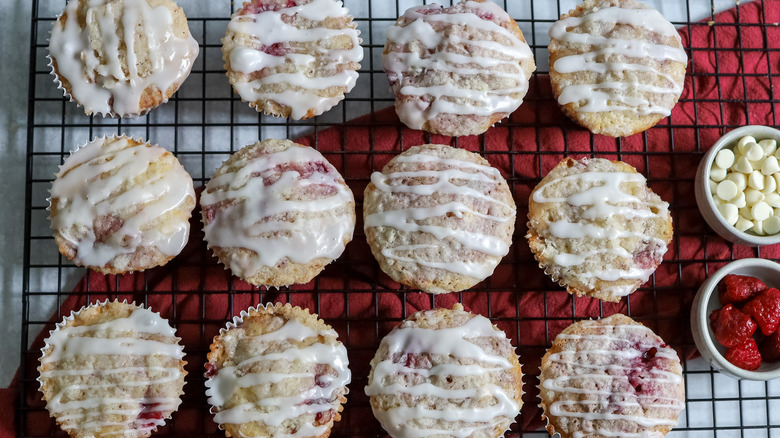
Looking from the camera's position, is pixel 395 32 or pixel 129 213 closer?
pixel 129 213

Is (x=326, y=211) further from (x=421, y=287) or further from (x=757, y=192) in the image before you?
(x=757, y=192)

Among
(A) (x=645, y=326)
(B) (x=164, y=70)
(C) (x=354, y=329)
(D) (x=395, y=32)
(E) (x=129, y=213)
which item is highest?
(D) (x=395, y=32)

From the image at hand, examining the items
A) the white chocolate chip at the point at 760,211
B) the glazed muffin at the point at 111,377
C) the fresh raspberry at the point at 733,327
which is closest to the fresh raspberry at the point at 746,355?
the fresh raspberry at the point at 733,327

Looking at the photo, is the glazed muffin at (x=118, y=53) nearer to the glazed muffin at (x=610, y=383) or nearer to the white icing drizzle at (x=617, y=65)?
the white icing drizzle at (x=617, y=65)

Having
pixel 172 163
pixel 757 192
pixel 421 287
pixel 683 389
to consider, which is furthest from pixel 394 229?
pixel 757 192

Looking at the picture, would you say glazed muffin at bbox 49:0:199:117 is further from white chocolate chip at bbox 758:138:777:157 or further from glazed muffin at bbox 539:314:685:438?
white chocolate chip at bbox 758:138:777:157
